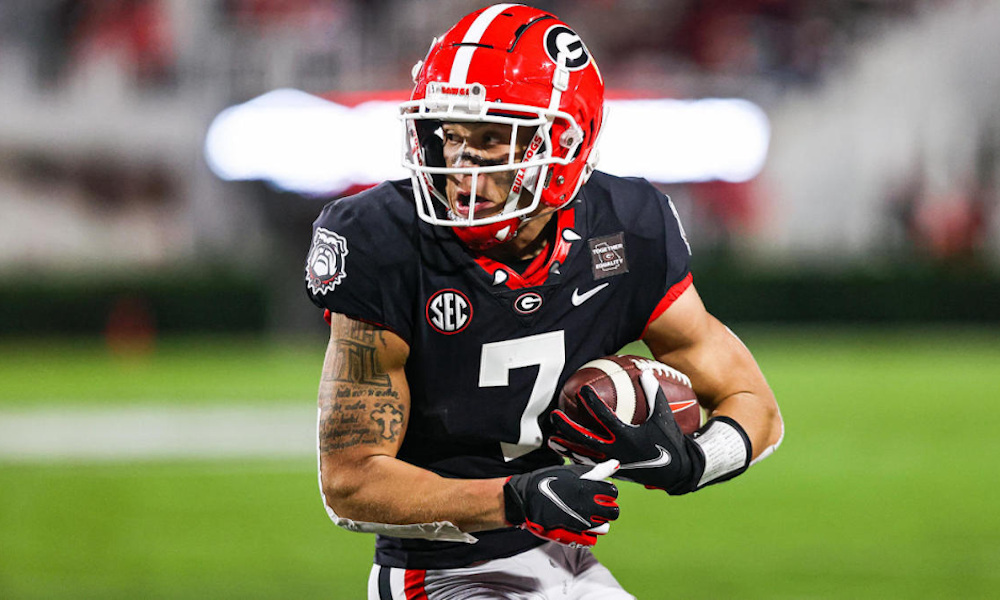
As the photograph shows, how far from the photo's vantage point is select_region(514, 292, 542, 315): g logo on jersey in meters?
2.71

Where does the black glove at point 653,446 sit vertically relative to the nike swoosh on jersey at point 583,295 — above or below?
below

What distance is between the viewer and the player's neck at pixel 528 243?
2779mm

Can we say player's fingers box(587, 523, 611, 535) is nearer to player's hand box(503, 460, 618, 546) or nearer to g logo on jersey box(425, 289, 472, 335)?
player's hand box(503, 460, 618, 546)

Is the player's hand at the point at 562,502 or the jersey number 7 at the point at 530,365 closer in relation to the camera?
the player's hand at the point at 562,502

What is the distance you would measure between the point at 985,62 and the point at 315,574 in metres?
19.9

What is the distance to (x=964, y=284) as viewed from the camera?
17359mm

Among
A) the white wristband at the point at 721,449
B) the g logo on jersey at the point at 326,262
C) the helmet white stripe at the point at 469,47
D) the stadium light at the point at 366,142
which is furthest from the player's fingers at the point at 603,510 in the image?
the stadium light at the point at 366,142

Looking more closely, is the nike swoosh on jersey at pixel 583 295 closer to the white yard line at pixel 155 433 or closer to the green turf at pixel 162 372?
the white yard line at pixel 155 433

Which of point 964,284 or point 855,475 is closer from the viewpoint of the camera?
point 855,475

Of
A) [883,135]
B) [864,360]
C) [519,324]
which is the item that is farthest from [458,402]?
[883,135]

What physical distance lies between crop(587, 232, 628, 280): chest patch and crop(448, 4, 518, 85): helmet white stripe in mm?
487

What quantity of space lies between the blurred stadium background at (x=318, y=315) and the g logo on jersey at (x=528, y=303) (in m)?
2.64

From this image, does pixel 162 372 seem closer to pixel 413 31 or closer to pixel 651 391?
pixel 413 31

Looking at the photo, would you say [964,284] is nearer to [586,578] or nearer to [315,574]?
[315,574]
